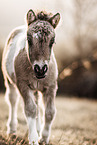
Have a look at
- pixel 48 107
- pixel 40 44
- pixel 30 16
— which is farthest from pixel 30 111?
pixel 30 16

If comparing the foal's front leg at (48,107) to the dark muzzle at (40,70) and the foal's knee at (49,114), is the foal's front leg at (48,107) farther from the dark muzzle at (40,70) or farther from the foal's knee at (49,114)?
the dark muzzle at (40,70)

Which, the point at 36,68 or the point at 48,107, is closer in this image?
the point at 36,68

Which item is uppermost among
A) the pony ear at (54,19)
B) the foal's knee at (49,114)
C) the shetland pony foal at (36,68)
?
the pony ear at (54,19)

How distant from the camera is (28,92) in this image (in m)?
3.99

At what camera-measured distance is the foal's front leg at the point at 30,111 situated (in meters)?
3.82

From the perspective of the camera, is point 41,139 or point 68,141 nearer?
point 41,139

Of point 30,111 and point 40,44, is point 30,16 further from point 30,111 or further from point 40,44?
point 30,111

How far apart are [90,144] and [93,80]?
13.2m

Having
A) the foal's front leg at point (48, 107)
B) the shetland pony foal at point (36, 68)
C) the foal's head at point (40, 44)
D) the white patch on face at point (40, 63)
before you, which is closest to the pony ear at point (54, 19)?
the shetland pony foal at point (36, 68)

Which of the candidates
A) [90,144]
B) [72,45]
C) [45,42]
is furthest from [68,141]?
[72,45]

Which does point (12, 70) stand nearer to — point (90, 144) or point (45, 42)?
point (45, 42)

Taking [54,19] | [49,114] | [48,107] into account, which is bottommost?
[49,114]

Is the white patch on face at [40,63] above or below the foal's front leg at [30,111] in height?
above

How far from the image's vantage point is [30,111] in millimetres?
3914
